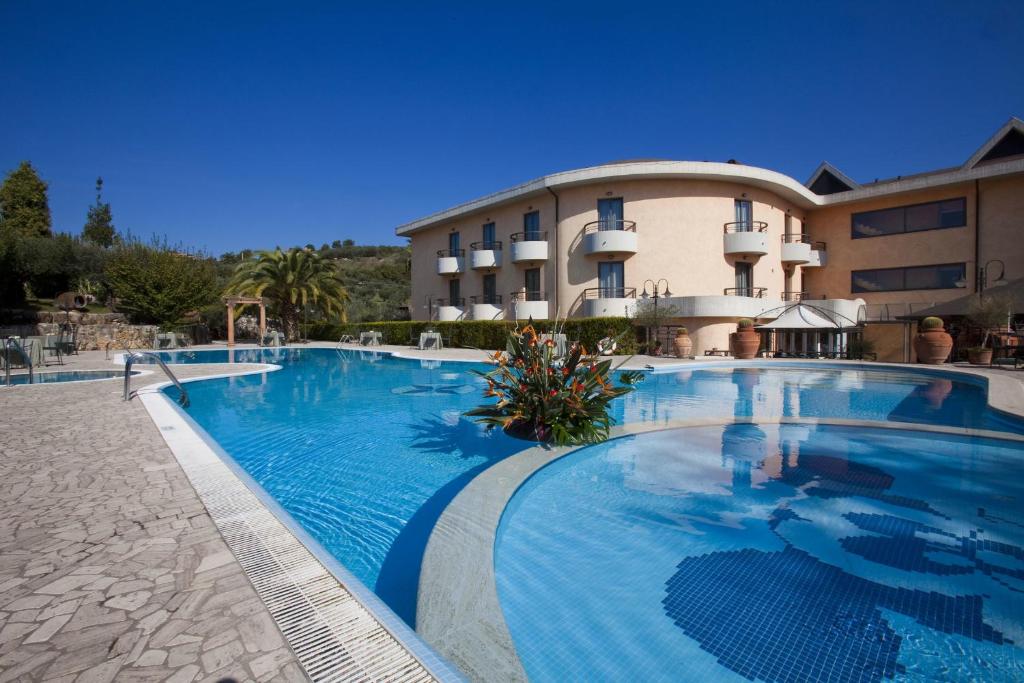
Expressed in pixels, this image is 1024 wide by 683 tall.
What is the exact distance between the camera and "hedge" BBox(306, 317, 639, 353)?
1766cm

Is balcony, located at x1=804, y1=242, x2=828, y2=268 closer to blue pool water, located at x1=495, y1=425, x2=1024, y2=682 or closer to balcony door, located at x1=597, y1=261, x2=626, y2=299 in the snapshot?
balcony door, located at x1=597, y1=261, x2=626, y2=299

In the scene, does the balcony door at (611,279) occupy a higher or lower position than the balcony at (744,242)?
lower

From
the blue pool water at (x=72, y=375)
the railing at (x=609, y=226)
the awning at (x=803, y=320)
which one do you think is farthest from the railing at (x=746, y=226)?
the blue pool water at (x=72, y=375)

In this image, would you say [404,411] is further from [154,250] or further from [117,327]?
[154,250]

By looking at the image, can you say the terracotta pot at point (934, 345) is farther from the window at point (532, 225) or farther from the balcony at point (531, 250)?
the window at point (532, 225)

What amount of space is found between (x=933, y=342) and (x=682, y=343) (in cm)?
700

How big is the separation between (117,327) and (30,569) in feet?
90.1

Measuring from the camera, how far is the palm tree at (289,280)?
A: 2616 centimetres

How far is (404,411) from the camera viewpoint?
7676 millimetres

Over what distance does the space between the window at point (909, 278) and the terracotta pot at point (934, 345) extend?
25.9ft

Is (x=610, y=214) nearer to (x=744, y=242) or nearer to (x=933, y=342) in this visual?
(x=744, y=242)

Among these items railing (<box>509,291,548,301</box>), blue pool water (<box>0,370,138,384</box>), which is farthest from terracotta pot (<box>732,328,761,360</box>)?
blue pool water (<box>0,370,138,384</box>)

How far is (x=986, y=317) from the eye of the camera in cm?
1292

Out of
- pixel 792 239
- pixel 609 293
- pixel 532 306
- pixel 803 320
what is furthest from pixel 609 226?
pixel 792 239
